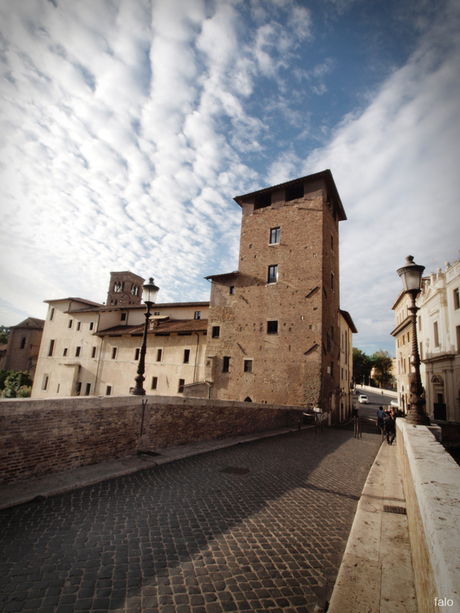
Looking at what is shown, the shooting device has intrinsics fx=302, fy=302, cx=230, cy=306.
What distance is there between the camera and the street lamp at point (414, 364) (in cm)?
696

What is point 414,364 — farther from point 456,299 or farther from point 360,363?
point 360,363

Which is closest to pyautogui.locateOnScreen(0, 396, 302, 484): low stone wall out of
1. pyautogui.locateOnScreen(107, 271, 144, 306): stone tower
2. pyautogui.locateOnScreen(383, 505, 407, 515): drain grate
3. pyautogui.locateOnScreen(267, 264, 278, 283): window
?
pyautogui.locateOnScreen(383, 505, 407, 515): drain grate

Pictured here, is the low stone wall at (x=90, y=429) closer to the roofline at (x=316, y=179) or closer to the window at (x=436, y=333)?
the roofline at (x=316, y=179)

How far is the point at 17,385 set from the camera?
41406 mm

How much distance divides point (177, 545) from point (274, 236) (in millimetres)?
22802

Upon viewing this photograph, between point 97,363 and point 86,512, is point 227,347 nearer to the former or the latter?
point 97,363

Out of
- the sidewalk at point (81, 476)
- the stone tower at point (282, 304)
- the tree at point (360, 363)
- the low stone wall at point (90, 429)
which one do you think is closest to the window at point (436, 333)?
the stone tower at point (282, 304)

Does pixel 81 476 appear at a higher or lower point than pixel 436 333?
lower

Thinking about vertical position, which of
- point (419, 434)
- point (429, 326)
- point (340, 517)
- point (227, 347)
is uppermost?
point (429, 326)

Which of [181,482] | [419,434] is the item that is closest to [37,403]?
[181,482]

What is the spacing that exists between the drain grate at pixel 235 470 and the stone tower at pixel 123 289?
2088 inches

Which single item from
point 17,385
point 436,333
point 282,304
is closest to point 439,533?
point 282,304

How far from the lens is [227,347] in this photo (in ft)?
78.8

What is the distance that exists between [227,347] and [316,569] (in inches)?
810
